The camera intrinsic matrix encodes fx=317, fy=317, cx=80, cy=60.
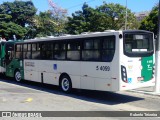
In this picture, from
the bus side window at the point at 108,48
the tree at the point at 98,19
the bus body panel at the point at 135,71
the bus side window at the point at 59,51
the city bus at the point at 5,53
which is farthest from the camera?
the tree at the point at 98,19

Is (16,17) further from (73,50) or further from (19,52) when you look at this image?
(73,50)

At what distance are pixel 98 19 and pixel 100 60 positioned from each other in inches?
1308

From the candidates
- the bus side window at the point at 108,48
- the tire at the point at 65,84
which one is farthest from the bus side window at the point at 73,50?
the bus side window at the point at 108,48

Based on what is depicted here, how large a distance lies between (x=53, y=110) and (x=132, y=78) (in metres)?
3.34

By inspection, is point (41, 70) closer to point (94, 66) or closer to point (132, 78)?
point (94, 66)

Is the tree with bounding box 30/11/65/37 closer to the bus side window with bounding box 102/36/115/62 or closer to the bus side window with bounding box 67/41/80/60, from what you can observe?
the bus side window with bounding box 67/41/80/60

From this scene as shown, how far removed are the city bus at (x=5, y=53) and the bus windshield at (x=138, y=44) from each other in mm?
9361

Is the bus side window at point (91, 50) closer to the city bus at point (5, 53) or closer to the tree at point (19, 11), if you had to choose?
the city bus at point (5, 53)

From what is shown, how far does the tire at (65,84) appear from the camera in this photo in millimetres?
13842

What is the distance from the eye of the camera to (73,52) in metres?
13.5

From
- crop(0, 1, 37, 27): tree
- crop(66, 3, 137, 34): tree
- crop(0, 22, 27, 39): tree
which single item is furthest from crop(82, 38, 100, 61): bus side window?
crop(0, 1, 37, 27): tree

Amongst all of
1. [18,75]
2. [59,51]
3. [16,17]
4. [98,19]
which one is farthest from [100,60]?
[16,17]

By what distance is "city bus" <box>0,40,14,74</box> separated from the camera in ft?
62.8

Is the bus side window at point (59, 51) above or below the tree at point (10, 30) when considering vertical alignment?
below
